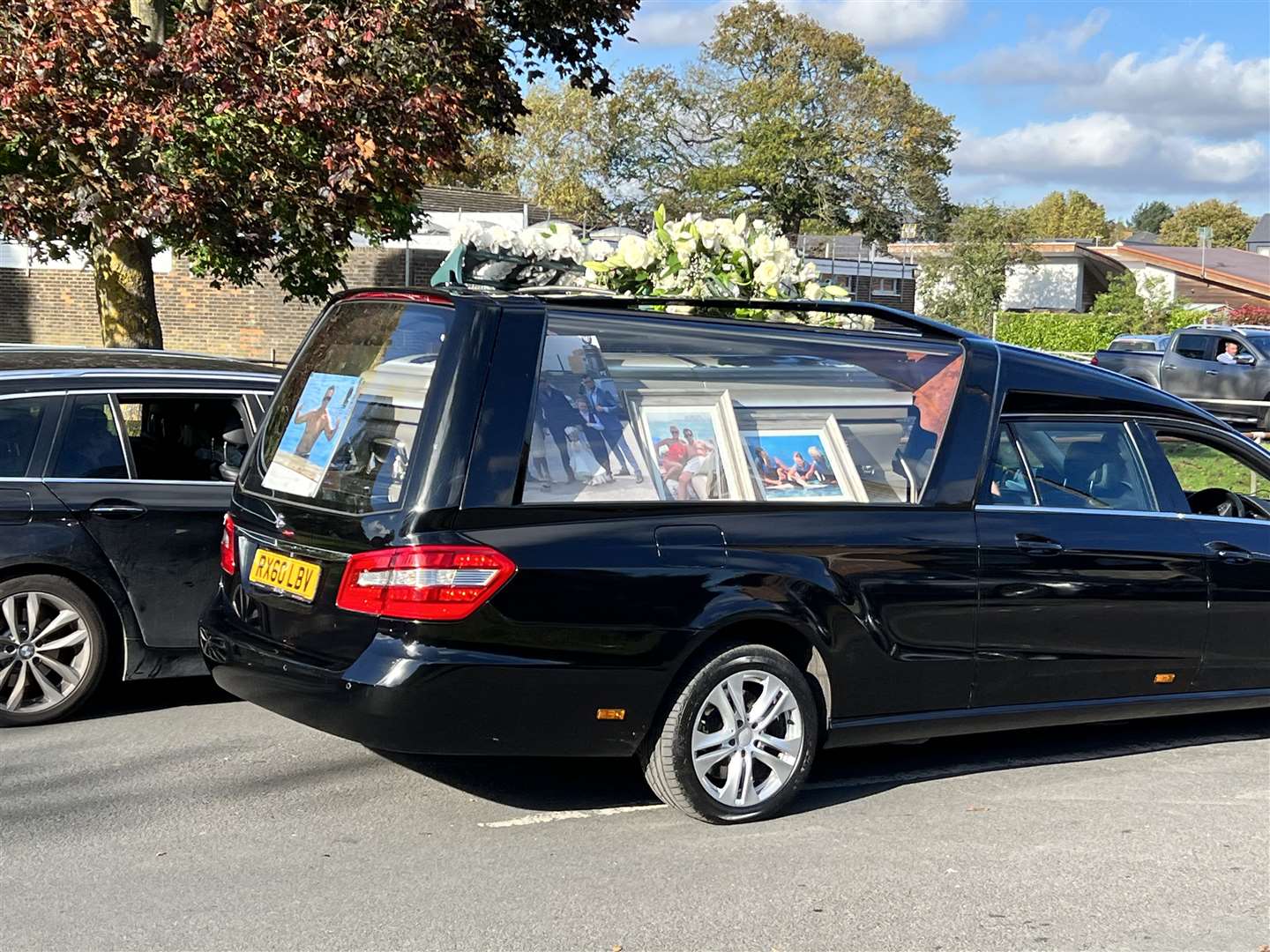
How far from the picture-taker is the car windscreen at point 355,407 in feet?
A: 16.0

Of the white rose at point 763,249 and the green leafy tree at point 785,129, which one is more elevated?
the green leafy tree at point 785,129

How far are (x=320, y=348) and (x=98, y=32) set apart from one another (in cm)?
617

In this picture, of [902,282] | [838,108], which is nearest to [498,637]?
[902,282]

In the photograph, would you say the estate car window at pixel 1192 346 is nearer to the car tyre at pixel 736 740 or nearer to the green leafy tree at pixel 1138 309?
the car tyre at pixel 736 740

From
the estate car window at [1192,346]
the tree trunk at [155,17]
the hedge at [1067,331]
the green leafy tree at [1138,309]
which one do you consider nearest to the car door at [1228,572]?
the tree trunk at [155,17]

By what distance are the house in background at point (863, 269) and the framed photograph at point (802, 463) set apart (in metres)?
36.5

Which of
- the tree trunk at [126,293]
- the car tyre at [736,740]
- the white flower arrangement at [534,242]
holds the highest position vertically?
the white flower arrangement at [534,242]

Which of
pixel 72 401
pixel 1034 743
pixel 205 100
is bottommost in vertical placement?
pixel 1034 743

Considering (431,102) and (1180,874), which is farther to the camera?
(431,102)

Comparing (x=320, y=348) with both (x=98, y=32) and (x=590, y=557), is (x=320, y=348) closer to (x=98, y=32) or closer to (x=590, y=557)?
(x=590, y=557)

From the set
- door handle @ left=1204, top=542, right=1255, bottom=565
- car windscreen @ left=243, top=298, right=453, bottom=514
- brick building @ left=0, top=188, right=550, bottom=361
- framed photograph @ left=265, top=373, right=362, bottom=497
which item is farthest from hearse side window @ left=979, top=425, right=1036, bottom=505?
brick building @ left=0, top=188, right=550, bottom=361

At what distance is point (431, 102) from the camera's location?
441 inches

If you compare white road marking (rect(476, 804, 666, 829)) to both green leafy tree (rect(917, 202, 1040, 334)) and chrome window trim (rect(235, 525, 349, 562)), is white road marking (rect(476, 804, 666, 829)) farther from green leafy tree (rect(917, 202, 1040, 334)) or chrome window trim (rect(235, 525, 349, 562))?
green leafy tree (rect(917, 202, 1040, 334))

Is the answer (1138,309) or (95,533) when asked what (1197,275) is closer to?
(1138,309)
